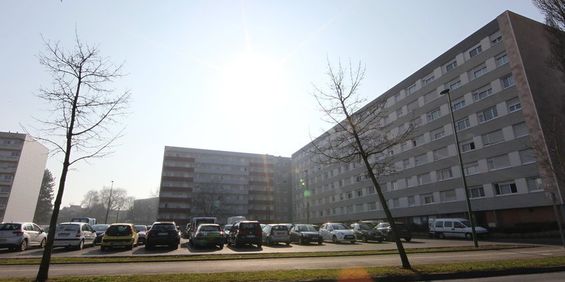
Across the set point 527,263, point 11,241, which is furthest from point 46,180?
point 527,263

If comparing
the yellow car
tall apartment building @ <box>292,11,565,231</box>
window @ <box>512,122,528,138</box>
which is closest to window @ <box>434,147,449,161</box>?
tall apartment building @ <box>292,11,565,231</box>

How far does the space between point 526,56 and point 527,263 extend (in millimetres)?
30898

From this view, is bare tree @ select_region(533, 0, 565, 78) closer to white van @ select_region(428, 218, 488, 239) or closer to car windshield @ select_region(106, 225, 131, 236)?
white van @ select_region(428, 218, 488, 239)

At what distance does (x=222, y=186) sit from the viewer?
95375 mm

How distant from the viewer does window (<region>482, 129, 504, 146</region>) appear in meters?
36.1

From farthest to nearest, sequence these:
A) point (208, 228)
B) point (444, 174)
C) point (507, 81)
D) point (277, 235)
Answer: point (444, 174), point (507, 81), point (277, 235), point (208, 228)

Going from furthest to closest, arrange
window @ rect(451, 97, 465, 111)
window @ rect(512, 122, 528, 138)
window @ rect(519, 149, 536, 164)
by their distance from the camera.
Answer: window @ rect(451, 97, 465, 111), window @ rect(512, 122, 528, 138), window @ rect(519, 149, 536, 164)

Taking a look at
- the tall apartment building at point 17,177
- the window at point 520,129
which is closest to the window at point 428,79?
the window at point 520,129

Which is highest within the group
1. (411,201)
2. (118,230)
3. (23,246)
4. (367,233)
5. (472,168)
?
(472,168)

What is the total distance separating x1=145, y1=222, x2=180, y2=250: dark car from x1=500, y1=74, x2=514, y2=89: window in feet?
117

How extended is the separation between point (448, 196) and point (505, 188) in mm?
7734

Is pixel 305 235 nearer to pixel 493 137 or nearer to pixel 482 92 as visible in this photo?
pixel 493 137

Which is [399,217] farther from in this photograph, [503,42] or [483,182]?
[503,42]

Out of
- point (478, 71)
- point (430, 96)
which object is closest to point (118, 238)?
point (478, 71)
